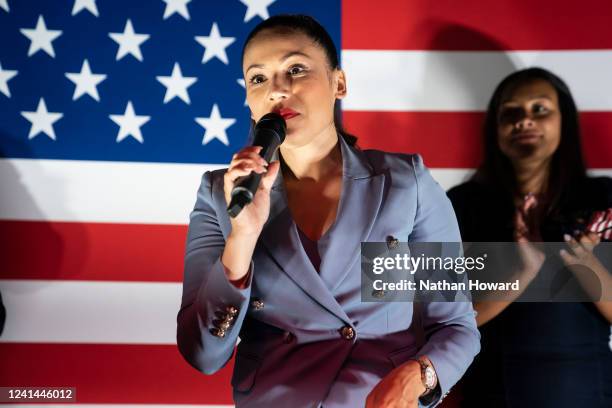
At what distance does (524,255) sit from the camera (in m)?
1.56

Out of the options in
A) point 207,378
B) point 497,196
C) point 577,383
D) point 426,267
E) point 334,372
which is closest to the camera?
point 334,372

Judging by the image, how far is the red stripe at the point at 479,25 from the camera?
1743mm

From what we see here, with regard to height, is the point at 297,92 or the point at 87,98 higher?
the point at 87,98

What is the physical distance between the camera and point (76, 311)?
173 cm

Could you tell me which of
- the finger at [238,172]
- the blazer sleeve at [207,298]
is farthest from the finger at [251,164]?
the blazer sleeve at [207,298]

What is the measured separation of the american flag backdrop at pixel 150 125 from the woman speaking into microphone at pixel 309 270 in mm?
633

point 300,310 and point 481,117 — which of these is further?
point 481,117

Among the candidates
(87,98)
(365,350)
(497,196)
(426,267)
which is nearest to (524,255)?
(497,196)

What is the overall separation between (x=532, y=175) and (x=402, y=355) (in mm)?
824

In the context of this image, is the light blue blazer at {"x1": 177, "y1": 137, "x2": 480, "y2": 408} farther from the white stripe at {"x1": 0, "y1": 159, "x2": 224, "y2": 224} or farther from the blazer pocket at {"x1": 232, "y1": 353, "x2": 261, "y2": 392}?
the white stripe at {"x1": 0, "y1": 159, "x2": 224, "y2": 224}

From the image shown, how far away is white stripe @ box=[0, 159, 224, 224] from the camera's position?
1.72m

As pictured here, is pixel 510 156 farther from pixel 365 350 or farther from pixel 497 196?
pixel 365 350

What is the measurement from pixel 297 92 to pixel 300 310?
0.36m

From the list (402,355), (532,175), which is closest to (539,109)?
(532,175)
